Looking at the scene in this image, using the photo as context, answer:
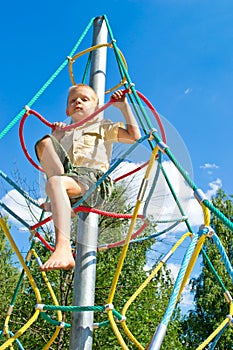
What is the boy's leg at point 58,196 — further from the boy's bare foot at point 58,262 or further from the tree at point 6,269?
the tree at point 6,269

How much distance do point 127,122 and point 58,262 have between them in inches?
29.7

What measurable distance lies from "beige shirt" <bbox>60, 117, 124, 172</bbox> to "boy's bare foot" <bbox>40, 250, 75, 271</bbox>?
0.48m

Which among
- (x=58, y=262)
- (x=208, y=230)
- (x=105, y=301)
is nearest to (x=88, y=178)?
(x=58, y=262)

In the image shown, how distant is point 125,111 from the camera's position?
76.2 inches

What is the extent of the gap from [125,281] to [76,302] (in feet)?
15.2

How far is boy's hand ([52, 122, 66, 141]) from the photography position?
194 centimetres

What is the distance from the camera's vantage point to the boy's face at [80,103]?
1.91 metres

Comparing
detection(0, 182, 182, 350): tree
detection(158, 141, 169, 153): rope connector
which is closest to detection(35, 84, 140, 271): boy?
detection(158, 141, 169, 153): rope connector

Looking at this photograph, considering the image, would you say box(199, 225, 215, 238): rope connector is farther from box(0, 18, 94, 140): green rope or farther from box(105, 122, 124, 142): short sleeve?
box(0, 18, 94, 140): green rope

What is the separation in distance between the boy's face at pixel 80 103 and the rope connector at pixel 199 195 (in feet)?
2.21

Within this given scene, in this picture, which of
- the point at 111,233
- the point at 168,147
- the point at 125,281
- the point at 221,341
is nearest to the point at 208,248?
the point at 221,341

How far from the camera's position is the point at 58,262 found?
143cm

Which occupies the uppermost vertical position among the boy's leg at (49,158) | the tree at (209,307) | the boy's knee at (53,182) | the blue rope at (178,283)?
the tree at (209,307)

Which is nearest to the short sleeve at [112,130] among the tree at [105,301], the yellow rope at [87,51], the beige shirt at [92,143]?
the beige shirt at [92,143]
